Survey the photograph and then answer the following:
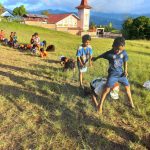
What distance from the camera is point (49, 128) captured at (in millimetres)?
6012

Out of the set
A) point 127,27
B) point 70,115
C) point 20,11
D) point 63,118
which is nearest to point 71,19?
point 20,11

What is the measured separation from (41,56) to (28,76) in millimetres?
4855

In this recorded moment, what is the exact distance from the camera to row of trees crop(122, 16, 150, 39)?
55.5 m

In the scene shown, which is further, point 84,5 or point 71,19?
point 84,5

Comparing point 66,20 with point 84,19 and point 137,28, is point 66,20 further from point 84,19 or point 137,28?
point 137,28

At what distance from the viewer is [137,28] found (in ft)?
186

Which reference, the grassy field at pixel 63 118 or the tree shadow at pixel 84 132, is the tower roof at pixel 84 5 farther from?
the tree shadow at pixel 84 132

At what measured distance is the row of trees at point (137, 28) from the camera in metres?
55.5

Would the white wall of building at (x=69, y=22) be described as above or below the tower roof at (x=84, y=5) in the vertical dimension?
below

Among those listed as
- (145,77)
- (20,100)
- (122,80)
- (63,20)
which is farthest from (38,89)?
(63,20)

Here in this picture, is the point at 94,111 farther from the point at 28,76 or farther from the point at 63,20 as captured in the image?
the point at 63,20

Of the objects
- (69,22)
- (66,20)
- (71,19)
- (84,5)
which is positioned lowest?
(69,22)

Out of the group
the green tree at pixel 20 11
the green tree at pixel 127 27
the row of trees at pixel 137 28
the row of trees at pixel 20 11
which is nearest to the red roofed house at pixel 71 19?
the row of trees at pixel 20 11

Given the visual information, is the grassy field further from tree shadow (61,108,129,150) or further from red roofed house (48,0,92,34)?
red roofed house (48,0,92,34)
